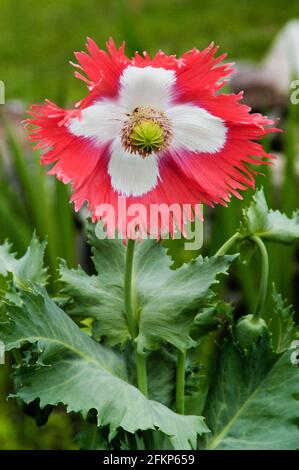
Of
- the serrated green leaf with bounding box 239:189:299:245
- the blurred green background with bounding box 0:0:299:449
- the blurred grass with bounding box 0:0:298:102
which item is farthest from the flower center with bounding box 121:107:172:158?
the blurred grass with bounding box 0:0:298:102

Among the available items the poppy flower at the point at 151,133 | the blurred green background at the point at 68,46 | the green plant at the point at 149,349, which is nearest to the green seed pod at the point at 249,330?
the green plant at the point at 149,349

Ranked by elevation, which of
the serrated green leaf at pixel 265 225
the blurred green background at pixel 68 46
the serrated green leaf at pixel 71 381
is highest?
the blurred green background at pixel 68 46

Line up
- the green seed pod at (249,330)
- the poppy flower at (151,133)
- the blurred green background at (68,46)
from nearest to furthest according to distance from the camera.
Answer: the poppy flower at (151,133) → the green seed pod at (249,330) → the blurred green background at (68,46)

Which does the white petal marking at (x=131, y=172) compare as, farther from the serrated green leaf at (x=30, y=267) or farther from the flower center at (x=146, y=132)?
the serrated green leaf at (x=30, y=267)

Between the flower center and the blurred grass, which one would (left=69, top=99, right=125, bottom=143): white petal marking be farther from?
the blurred grass

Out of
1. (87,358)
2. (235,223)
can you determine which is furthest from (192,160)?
(235,223)
